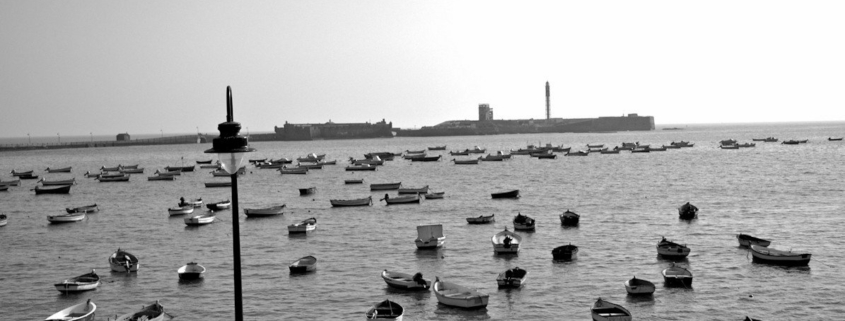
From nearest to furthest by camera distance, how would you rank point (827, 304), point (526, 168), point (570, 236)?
1. point (827, 304)
2. point (570, 236)
3. point (526, 168)

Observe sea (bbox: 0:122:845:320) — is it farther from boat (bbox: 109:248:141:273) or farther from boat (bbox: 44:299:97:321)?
boat (bbox: 44:299:97:321)

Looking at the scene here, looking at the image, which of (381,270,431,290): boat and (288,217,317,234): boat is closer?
(381,270,431,290): boat

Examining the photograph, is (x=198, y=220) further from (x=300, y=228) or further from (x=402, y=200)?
(x=402, y=200)

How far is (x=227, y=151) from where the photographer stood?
12.8 m

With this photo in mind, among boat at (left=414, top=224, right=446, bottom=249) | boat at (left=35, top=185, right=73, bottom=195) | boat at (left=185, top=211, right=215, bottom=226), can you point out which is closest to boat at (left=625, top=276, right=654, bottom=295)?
boat at (left=414, top=224, right=446, bottom=249)

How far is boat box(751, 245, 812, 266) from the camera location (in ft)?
146

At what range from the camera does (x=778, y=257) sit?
148 ft

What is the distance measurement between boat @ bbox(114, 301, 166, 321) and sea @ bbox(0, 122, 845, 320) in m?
1.96

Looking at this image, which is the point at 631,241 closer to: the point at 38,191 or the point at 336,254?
the point at 336,254

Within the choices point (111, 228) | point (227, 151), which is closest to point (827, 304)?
point (227, 151)

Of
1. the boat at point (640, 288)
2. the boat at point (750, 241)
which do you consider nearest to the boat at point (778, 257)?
the boat at point (750, 241)

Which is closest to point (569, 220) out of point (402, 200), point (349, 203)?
point (402, 200)

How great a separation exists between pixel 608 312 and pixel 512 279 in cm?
737

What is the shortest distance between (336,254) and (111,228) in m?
27.5
